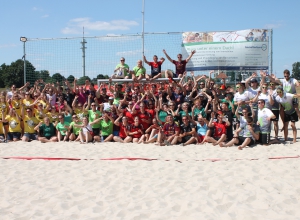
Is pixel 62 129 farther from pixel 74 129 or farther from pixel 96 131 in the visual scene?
pixel 96 131

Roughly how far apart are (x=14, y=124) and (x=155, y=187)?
544cm

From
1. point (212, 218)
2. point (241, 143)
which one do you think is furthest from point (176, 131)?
point (212, 218)

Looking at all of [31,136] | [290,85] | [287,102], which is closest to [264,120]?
[287,102]

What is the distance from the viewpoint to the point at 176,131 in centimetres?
739

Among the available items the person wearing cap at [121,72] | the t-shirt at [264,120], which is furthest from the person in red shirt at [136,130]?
the t-shirt at [264,120]

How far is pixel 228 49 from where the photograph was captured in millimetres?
9773

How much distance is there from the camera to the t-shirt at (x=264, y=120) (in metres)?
6.97

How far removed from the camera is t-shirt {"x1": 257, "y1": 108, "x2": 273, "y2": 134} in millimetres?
6967

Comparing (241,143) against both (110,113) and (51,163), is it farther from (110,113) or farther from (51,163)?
(51,163)

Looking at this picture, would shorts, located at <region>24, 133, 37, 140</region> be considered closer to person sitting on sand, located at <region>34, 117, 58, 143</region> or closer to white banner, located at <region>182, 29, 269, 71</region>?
person sitting on sand, located at <region>34, 117, 58, 143</region>

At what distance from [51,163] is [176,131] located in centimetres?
295

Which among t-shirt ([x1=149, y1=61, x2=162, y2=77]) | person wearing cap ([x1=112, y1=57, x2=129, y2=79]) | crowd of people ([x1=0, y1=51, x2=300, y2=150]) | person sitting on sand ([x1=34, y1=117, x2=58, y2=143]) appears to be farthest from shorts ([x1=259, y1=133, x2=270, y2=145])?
person sitting on sand ([x1=34, y1=117, x2=58, y2=143])

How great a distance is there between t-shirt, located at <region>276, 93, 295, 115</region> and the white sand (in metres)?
1.21

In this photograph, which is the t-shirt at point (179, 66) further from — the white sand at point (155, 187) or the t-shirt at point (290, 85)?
the white sand at point (155, 187)
